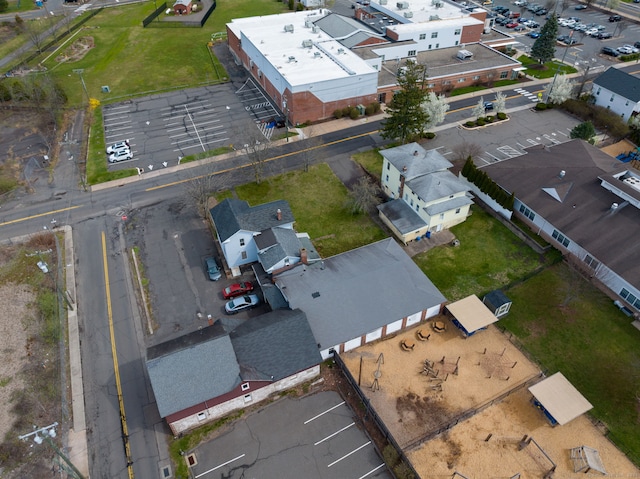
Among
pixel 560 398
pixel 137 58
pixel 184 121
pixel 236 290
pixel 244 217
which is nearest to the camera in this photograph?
pixel 560 398

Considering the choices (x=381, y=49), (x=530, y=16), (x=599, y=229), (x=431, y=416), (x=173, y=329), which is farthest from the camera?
(x=530, y=16)

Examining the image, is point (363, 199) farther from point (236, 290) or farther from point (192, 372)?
point (192, 372)

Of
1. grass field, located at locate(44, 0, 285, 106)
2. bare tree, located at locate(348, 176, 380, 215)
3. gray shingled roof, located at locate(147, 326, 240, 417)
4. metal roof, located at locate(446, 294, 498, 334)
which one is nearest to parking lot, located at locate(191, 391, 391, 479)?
gray shingled roof, located at locate(147, 326, 240, 417)

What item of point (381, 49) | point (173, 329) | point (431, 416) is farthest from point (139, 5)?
point (431, 416)

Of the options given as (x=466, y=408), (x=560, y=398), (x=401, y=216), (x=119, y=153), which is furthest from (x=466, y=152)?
(x=119, y=153)

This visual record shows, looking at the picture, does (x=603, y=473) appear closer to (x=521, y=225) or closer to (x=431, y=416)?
(x=431, y=416)

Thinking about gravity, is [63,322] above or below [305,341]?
below

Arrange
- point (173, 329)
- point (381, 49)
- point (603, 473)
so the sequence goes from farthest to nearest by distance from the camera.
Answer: point (381, 49) < point (173, 329) < point (603, 473)
